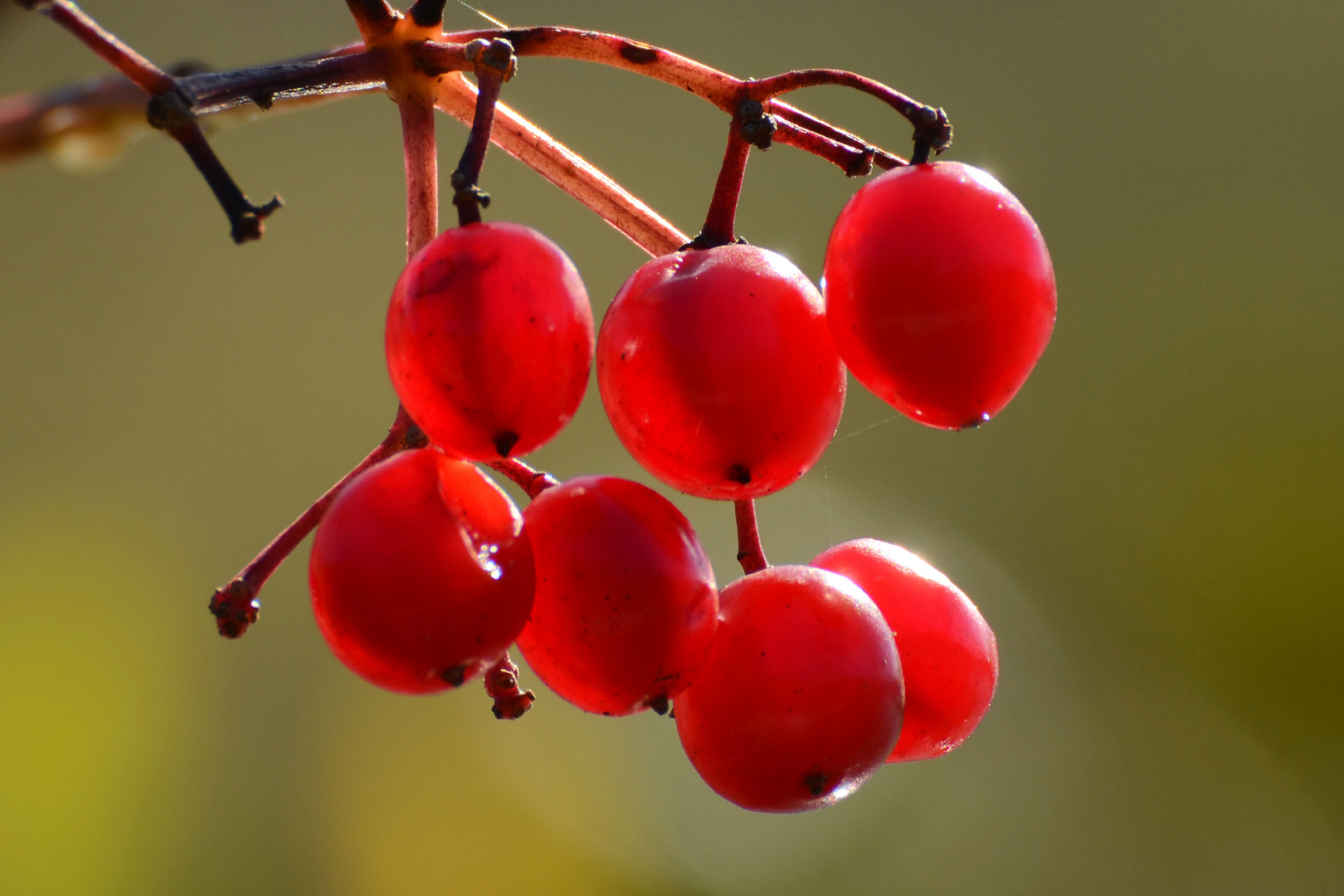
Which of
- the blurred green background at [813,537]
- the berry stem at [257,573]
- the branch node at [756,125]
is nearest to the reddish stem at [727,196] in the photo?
the branch node at [756,125]

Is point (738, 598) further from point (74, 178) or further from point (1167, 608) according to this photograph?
point (74, 178)

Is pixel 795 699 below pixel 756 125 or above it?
below

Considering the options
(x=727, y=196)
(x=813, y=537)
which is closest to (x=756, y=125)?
(x=727, y=196)

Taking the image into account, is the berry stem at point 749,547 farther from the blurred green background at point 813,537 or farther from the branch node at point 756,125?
the blurred green background at point 813,537

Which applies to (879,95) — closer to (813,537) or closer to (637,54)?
(637,54)

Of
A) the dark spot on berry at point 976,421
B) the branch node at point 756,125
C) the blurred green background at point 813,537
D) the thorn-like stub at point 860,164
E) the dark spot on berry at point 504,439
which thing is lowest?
the blurred green background at point 813,537

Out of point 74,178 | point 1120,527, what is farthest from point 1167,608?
point 74,178
